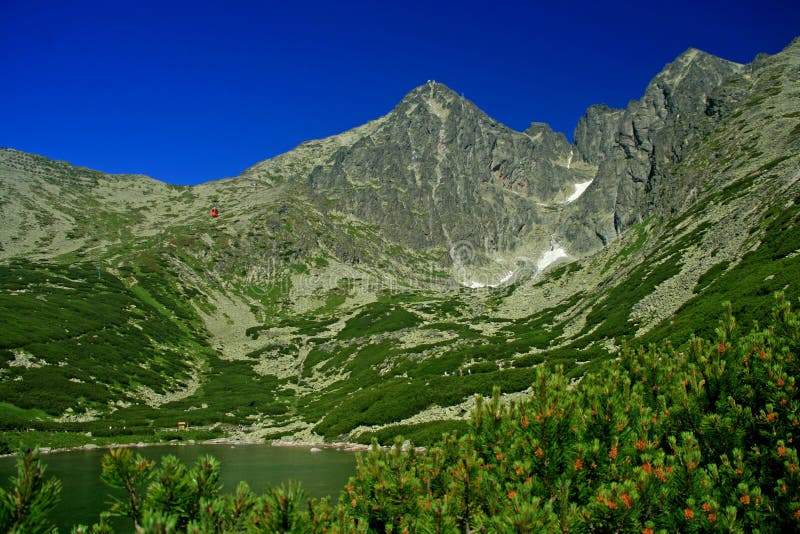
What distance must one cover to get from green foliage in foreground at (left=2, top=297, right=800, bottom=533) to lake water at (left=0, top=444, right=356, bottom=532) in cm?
1828

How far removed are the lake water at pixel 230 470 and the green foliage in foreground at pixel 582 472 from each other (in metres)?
18.3

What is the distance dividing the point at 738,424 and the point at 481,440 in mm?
5737

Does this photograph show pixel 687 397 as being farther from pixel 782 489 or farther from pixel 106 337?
pixel 106 337

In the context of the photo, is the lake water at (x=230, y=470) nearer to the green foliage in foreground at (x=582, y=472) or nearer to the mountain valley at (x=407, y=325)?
the mountain valley at (x=407, y=325)

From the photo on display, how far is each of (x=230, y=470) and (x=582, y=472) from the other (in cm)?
4207

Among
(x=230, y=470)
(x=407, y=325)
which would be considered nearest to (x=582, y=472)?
(x=230, y=470)

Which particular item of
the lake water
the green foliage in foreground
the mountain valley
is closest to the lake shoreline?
the lake water

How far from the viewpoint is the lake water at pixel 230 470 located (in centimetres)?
3066

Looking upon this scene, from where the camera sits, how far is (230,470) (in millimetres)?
44344

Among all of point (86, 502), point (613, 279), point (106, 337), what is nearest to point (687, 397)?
point (86, 502)

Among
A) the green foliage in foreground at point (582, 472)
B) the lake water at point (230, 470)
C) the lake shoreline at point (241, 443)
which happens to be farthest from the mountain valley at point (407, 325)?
the green foliage in foreground at point (582, 472)

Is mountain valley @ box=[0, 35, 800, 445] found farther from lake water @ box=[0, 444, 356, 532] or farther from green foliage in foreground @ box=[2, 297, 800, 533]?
green foliage in foreground @ box=[2, 297, 800, 533]

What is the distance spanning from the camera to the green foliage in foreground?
7.37 m

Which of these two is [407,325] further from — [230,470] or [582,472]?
[582,472]
